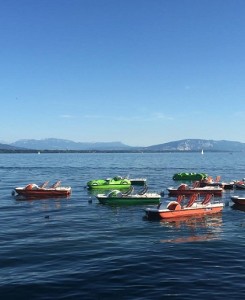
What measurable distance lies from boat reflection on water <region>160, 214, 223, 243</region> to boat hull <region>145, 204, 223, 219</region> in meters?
0.72

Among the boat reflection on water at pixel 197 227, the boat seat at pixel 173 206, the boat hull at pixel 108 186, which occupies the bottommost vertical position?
the boat reflection on water at pixel 197 227

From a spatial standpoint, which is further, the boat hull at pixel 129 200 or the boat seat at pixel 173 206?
the boat hull at pixel 129 200

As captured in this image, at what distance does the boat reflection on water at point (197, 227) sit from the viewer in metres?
38.1

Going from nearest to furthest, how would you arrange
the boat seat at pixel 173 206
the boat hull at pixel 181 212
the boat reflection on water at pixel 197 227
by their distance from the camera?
the boat reflection on water at pixel 197 227 < the boat hull at pixel 181 212 < the boat seat at pixel 173 206

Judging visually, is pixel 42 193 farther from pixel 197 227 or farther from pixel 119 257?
pixel 119 257

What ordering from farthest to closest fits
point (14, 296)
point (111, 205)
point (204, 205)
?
point (111, 205), point (204, 205), point (14, 296)

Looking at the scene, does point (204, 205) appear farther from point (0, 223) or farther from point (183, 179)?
point (183, 179)

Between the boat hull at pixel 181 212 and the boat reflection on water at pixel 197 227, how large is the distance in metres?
0.72

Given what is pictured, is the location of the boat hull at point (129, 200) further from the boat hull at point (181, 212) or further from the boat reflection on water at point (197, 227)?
the boat reflection on water at point (197, 227)

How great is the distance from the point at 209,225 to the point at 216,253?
493 inches

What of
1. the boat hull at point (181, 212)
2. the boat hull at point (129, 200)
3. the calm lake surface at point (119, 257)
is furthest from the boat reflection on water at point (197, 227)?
the boat hull at point (129, 200)

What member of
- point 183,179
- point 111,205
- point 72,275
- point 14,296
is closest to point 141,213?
point 111,205

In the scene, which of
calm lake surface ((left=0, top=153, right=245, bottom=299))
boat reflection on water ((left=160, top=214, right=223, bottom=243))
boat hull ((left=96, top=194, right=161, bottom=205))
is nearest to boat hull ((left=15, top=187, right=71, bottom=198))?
boat hull ((left=96, top=194, right=161, bottom=205))

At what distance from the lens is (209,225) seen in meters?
45.4
